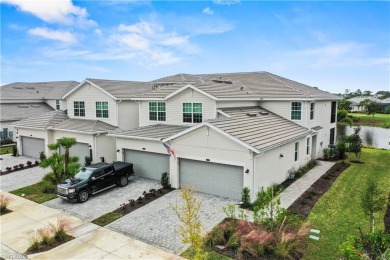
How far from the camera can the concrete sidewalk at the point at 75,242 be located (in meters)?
10.2

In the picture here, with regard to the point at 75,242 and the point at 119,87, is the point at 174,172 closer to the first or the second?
the point at 75,242

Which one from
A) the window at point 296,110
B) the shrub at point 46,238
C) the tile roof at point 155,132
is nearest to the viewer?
the shrub at point 46,238

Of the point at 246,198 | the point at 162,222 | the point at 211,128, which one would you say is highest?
the point at 211,128

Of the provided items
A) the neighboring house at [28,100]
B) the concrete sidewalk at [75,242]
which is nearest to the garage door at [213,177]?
the concrete sidewalk at [75,242]

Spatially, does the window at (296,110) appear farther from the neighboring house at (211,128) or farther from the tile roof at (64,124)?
the tile roof at (64,124)

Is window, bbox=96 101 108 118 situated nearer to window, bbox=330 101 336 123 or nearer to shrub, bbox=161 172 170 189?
shrub, bbox=161 172 170 189

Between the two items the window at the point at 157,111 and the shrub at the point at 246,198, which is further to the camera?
the window at the point at 157,111

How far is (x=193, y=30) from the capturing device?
26594 mm

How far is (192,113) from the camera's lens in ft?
68.1

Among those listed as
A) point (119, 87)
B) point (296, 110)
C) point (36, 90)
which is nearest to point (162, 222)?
point (296, 110)

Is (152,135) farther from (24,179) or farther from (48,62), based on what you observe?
(48,62)

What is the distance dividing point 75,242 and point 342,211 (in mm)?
11935

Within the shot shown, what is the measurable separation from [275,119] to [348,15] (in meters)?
9.57

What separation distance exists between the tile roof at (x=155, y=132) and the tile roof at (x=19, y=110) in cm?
2437
